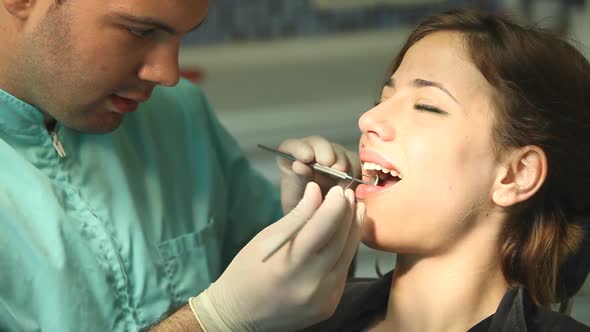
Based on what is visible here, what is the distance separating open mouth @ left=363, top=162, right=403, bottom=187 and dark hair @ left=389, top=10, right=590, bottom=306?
20cm

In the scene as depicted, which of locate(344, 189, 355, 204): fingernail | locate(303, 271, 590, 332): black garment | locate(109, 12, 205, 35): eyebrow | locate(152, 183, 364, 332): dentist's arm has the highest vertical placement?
locate(109, 12, 205, 35): eyebrow

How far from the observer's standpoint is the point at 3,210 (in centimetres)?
132

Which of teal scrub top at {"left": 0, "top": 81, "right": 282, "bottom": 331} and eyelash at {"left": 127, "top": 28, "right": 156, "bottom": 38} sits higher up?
eyelash at {"left": 127, "top": 28, "right": 156, "bottom": 38}

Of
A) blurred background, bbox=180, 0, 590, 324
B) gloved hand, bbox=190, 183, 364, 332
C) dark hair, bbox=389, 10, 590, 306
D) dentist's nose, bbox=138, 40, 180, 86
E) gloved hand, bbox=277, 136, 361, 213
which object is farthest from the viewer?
blurred background, bbox=180, 0, 590, 324

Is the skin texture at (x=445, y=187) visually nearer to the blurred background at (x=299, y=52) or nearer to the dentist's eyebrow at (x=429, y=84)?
the dentist's eyebrow at (x=429, y=84)

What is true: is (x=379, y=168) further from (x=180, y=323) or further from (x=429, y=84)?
(x=180, y=323)

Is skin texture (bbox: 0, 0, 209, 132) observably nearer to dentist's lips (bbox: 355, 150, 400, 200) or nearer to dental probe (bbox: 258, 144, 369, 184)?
dental probe (bbox: 258, 144, 369, 184)

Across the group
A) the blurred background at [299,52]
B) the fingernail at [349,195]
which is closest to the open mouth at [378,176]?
the fingernail at [349,195]

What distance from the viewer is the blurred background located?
261cm

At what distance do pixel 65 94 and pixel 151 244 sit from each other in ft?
1.14

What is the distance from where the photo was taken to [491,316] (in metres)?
1.32

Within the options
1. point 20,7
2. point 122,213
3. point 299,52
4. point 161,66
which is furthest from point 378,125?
point 299,52

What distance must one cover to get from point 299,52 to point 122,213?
1535 mm

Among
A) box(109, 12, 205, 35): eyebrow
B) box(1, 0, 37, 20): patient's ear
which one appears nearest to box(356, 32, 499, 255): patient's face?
box(109, 12, 205, 35): eyebrow
